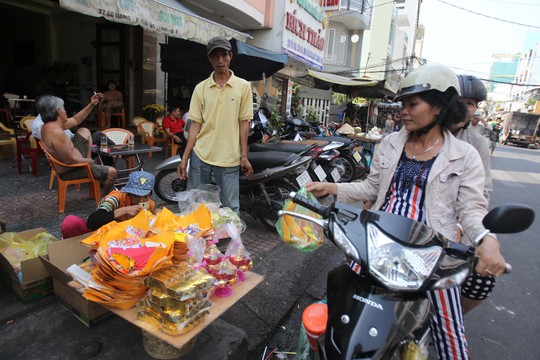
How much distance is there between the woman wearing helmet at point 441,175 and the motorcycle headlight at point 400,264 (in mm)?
471

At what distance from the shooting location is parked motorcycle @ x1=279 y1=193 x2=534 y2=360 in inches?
43.9

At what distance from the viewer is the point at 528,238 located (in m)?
4.84

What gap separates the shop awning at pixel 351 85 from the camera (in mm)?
10953

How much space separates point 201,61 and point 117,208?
208 inches

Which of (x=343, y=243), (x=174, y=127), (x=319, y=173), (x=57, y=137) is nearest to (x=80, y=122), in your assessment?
Answer: (x=57, y=137)

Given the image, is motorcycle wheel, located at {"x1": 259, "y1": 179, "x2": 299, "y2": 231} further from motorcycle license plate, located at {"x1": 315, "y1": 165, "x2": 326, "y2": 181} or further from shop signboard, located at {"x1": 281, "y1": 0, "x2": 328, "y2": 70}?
shop signboard, located at {"x1": 281, "y1": 0, "x2": 328, "y2": 70}

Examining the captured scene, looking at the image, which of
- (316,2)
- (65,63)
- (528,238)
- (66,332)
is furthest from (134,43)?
(528,238)

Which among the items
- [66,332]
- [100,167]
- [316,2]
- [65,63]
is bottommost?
[66,332]

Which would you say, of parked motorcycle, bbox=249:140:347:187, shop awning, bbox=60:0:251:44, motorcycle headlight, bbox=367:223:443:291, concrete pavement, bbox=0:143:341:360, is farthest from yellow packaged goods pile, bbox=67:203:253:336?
shop awning, bbox=60:0:251:44

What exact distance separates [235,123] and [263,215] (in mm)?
1335

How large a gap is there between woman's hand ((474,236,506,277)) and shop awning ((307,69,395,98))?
10.0 m

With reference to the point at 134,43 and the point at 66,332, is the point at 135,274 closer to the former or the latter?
the point at 66,332

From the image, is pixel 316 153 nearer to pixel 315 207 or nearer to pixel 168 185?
pixel 168 185

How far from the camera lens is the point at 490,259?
1218mm
